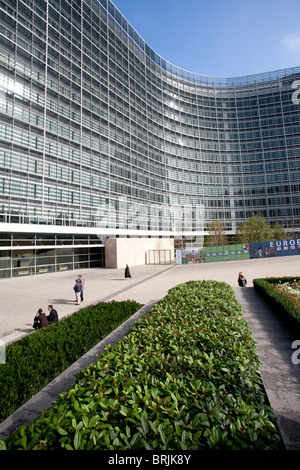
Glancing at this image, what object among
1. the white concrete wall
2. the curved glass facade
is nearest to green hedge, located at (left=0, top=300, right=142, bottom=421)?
the curved glass facade

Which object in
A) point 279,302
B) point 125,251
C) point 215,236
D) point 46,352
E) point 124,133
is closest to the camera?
point 46,352

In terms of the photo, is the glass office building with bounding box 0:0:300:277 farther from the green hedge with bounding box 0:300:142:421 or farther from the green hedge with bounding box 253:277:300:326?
the green hedge with bounding box 0:300:142:421

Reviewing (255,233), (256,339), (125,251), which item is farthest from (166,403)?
(255,233)

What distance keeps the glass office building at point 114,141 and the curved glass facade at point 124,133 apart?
171mm

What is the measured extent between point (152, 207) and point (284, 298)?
41476 mm

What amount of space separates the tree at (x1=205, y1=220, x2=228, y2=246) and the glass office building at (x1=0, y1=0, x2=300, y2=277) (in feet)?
11.0

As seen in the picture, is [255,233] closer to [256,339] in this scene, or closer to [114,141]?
[114,141]

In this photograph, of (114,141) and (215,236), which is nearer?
(114,141)

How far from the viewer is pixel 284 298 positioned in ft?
30.6

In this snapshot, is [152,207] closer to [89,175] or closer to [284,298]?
[89,175]

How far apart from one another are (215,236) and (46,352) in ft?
173

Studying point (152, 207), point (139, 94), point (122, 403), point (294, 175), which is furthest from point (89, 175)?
point (294, 175)

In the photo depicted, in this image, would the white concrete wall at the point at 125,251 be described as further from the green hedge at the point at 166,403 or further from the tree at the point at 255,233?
the green hedge at the point at 166,403

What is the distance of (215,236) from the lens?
55188mm
